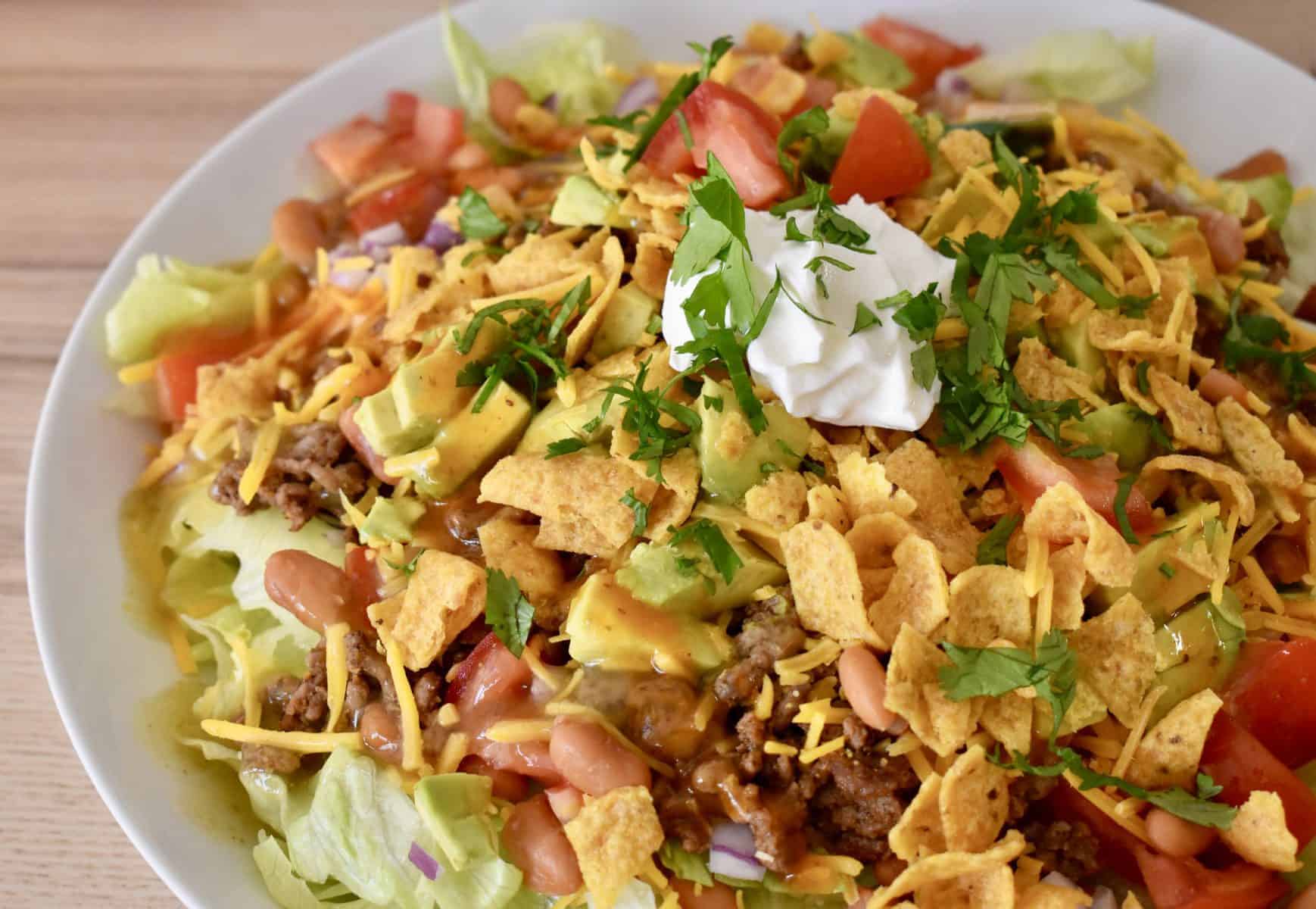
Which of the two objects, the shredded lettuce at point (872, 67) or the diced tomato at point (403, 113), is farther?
the diced tomato at point (403, 113)

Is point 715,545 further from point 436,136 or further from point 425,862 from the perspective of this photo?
point 436,136

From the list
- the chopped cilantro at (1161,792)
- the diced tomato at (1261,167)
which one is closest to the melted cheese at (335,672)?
the chopped cilantro at (1161,792)

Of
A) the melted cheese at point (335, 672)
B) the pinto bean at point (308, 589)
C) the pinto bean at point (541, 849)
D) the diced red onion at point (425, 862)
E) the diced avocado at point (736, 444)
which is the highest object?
the diced avocado at point (736, 444)

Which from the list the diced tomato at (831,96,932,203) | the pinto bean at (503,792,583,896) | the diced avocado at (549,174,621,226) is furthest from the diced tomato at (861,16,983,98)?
the pinto bean at (503,792,583,896)

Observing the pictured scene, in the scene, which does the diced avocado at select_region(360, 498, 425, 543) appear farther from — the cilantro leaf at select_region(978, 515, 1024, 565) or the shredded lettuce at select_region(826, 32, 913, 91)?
the shredded lettuce at select_region(826, 32, 913, 91)

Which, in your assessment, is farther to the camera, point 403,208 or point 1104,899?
point 403,208

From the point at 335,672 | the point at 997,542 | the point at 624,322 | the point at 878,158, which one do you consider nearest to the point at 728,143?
the point at 878,158

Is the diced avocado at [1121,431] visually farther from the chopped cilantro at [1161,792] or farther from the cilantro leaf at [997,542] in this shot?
the chopped cilantro at [1161,792]
